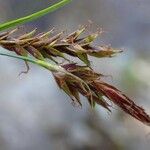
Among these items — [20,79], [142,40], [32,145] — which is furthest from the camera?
[142,40]

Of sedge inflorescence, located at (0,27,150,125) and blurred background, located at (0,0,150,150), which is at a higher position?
sedge inflorescence, located at (0,27,150,125)

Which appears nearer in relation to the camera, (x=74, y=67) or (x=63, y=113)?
(x=74, y=67)

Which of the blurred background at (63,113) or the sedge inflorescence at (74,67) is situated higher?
the sedge inflorescence at (74,67)

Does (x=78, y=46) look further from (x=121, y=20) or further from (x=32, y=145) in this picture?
(x=121, y=20)

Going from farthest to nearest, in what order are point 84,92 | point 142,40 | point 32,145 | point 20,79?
point 142,40 → point 20,79 → point 32,145 → point 84,92

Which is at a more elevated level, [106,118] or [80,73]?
[80,73]

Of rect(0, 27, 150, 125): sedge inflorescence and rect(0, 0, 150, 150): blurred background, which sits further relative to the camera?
rect(0, 0, 150, 150): blurred background

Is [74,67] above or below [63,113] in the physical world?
above

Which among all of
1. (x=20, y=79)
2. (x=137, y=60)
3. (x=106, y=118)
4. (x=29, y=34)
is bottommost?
(x=106, y=118)

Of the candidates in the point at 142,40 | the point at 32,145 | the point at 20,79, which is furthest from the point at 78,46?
the point at 142,40

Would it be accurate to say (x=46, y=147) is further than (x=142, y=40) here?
No

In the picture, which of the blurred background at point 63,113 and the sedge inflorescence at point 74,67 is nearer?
the sedge inflorescence at point 74,67
